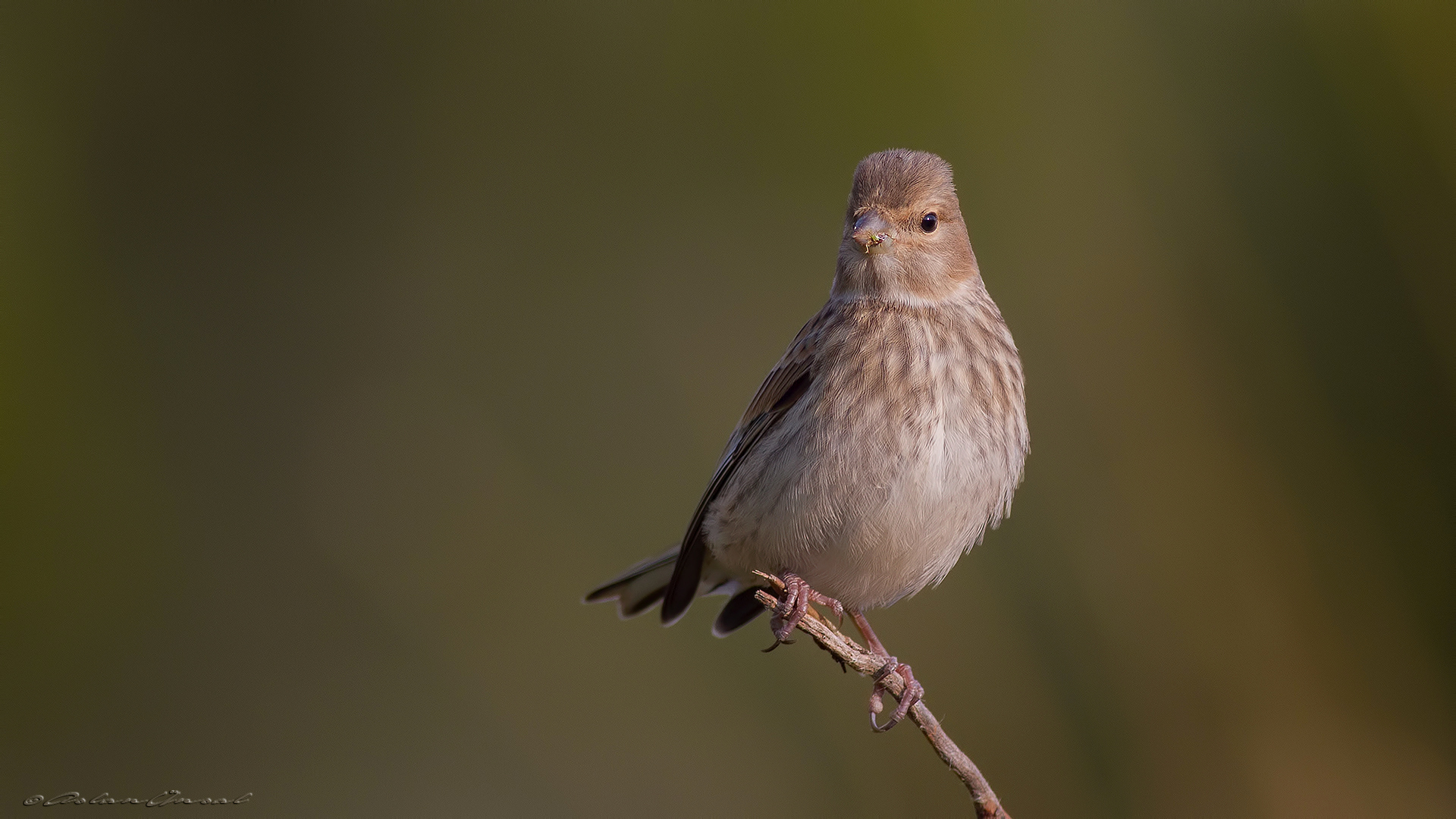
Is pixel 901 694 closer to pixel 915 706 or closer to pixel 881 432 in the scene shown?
pixel 915 706

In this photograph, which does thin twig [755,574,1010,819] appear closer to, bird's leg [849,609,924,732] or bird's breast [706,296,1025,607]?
bird's leg [849,609,924,732]

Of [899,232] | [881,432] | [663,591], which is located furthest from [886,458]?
[663,591]

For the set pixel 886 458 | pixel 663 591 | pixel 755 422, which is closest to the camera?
pixel 886 458

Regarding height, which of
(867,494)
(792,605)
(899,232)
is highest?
(899,232)

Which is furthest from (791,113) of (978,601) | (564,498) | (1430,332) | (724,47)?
(1430,332)

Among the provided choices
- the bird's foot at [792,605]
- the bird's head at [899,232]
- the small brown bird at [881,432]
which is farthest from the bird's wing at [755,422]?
the bird's foot at [792,605]

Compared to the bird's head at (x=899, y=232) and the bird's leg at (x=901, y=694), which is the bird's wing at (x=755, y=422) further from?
the bird's leg at (x=901, y=694)

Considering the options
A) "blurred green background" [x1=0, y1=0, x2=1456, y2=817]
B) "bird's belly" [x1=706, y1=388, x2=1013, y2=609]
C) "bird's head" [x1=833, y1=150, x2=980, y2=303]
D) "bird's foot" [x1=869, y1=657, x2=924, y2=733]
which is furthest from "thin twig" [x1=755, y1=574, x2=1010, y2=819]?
"blurred green background" [x1=0, y1=0, x2=1456, y2=817]

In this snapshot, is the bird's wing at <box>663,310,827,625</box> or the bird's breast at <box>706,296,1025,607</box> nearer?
the bird's breast at <box>706,296,1025,607</box>

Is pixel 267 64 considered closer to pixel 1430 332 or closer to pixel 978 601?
pixel 978 601
